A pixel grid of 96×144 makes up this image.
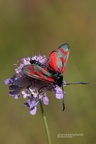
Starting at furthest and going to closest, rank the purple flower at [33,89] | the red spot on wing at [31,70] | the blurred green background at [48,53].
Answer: the blurred green background at [48,53] < the purple flower at [33,89] < the red spot on wing at [31,70]

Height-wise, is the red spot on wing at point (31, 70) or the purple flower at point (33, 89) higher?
the red spot on wing at point (31, 70)

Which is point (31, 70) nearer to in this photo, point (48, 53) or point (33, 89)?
point (33, 89)

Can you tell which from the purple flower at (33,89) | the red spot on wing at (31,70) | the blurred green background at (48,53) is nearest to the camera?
the red spot on wing at (31,70)

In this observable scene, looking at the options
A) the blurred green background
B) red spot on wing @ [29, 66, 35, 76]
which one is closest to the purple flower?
red spot on wing @ [29, 66, 35, 76]

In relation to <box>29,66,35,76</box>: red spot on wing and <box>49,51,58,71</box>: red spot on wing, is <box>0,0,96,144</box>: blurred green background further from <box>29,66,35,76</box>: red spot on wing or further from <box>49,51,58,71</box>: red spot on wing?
<box>29,66,35,76</box>: red spot on wing

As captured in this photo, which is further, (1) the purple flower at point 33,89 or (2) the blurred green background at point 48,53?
(2) the blurred green background at point 48,53

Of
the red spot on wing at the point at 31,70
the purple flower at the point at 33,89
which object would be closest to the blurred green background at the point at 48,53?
Answer: the purple flower at the point at 33,89

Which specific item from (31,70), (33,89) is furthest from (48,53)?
(31,70)

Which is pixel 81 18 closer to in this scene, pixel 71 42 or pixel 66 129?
pixel 71 42

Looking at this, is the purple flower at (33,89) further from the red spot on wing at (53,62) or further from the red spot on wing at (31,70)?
the red spot on wing at (31,70)

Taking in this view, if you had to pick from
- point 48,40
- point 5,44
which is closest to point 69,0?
point 48,40
